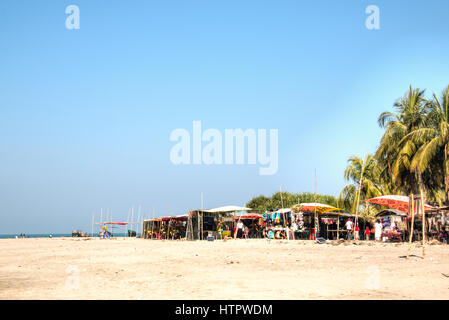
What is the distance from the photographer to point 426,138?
26172 mm

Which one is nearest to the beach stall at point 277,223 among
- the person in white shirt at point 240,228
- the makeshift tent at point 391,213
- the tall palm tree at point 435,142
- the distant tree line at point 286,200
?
the person in white shirt at point 240,228

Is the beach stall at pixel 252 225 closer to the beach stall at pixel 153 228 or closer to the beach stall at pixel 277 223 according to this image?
the beach stall at pixel 277 223

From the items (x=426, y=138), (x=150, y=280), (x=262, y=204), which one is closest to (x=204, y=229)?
(x=426, y=138)

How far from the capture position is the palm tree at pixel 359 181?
37.6m

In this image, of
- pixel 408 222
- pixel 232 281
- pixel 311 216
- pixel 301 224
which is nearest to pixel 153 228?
pixel 301 224

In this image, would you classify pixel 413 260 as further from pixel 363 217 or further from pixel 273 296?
pixel 363 217

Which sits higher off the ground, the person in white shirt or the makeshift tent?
the makeshift tent

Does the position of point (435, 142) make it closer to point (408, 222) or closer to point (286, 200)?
point (408, 222)

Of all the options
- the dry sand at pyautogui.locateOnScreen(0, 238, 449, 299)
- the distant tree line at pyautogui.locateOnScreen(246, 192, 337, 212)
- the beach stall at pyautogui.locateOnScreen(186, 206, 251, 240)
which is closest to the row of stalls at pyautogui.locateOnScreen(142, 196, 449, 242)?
the beach stall at pyautogui.locateOnScreen(186, 206, 251, 240)

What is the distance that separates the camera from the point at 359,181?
40.5 meters

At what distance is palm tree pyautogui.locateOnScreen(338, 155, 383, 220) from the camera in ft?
123

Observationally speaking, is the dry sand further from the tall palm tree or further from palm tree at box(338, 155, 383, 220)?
palm tree at box(338, 155, 383, 220)

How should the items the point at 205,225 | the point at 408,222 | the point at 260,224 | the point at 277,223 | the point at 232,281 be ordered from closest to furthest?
the point at 232,281, the point at 408,222, the point at 277,223, the point at 205,225, the point at 260,224
